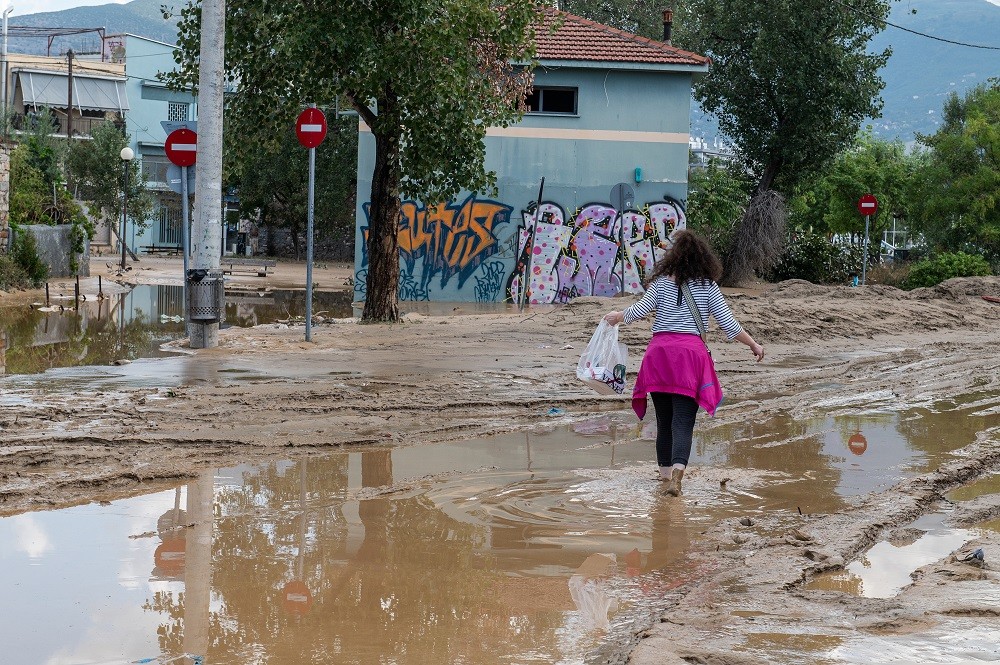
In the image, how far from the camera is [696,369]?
7383 mm

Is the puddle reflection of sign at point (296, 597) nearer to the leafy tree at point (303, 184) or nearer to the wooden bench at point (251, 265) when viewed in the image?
the wooden bench at point (251, 265)

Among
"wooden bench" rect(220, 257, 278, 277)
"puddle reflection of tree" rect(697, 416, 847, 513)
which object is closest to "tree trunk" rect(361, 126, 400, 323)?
"puddle reflection of tree" rect(697, 416, 847, 513)

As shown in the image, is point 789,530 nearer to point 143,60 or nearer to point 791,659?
point 791,659

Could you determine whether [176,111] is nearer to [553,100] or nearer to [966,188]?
[553,100]

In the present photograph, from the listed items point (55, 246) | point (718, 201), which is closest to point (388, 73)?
point (55, 246)

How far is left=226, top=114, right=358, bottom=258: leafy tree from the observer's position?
143 feet

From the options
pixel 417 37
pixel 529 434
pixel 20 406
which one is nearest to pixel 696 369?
pixel 529 434

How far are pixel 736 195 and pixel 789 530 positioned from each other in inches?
1601

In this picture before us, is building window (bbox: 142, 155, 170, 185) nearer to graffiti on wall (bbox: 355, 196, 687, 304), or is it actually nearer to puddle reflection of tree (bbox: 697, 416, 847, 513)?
graffiti on wall (bbox: 355, 196, 687, 304)

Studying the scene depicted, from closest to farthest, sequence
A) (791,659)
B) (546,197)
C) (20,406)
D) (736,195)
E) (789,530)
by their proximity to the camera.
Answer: (791,659) < (789,530) < (20,406) < (546,197) < (736,195)

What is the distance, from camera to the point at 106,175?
43.2 meters

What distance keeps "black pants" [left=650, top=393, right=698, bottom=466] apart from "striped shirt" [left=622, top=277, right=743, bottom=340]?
47 centimetres

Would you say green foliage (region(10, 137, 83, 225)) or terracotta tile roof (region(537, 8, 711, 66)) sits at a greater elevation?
terracotta tile roof (region(537, 8, 711, 66))

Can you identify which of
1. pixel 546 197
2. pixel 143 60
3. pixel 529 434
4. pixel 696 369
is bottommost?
pixel 529 434
